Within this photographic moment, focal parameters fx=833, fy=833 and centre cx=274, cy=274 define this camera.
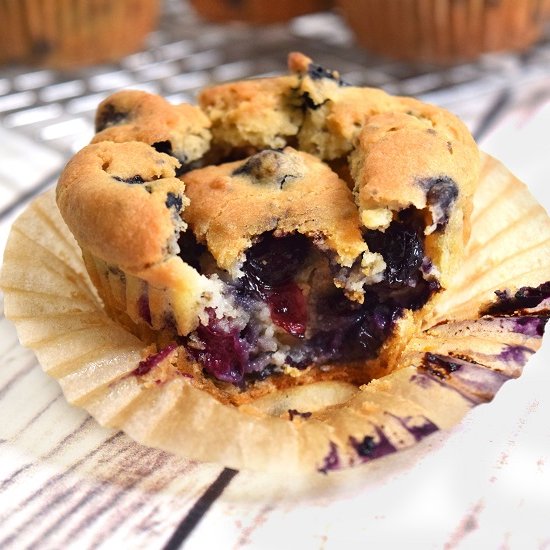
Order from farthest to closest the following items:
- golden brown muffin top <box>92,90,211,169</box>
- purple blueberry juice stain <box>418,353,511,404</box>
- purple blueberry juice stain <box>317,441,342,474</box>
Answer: golden brown muffin top <box>92,90,211,169</box> → purple blueberry juice stain <box>418,353,511,404</box> → purple blueberry juice stain <box>317,441,342,474</box>

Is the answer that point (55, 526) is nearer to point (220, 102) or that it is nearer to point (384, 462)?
point (384, 462)

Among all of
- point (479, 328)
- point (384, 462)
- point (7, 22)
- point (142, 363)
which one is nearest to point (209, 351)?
point (142, 363)

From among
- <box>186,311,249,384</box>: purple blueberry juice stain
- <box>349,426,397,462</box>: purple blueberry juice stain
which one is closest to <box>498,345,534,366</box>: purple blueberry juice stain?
<box>349,426,397,462</box>: purple blueberry juice stain

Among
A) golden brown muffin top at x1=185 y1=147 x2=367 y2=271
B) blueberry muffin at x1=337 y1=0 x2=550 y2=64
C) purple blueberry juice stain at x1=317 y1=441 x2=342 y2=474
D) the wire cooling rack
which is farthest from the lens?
blueberry muffin at x1=337 y1=0 x2=550 y2=64

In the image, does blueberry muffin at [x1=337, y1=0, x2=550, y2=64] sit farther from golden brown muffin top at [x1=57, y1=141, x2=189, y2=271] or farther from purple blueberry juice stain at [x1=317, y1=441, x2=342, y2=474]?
purple blueberry juice stain at [x1=317, y1=441, x2=342, y2=474]

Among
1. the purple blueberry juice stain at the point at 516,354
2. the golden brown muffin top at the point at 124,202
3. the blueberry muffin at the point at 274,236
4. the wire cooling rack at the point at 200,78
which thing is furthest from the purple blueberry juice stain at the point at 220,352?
the wire cooling rack at the point at 200,78

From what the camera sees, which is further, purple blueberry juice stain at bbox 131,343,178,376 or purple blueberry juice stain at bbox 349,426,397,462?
purple blueberry juice stain at bbox 131,343,178,376

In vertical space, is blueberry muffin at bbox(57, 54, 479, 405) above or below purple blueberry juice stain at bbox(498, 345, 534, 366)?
above

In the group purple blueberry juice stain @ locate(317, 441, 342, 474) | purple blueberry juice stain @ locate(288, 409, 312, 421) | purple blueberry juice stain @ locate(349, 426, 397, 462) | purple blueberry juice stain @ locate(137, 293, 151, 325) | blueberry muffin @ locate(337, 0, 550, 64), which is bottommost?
purple blueberry juice stain @ locate(288, 409, 312, 421)
